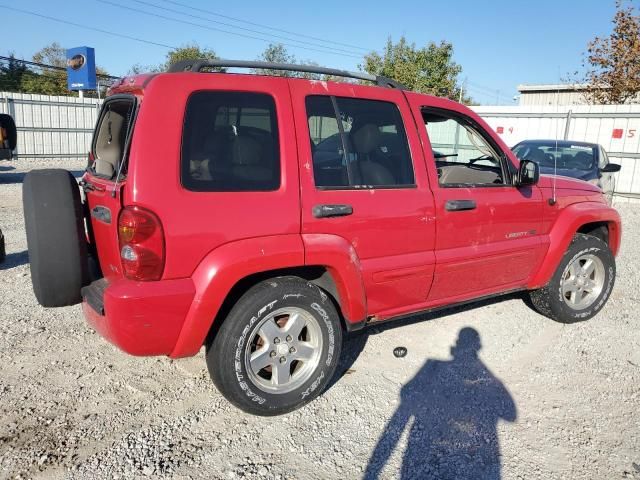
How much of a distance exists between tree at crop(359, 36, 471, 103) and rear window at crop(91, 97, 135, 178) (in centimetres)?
2408

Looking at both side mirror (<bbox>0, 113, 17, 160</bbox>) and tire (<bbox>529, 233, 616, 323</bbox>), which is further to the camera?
tire (<bbox>529, 233, 616, 323</bbox>)

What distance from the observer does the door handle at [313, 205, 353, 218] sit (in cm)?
299

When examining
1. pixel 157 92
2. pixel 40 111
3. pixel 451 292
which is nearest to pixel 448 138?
pixel 451 292

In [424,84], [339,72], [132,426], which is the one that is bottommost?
[132,426]

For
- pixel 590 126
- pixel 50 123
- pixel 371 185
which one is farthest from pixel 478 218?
pixel 50 123

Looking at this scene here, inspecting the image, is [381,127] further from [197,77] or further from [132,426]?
[132,426]

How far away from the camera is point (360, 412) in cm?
318

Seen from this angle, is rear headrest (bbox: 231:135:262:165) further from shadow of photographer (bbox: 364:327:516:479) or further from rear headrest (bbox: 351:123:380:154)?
shadow of photographer (bbox: 364:327:516:479)

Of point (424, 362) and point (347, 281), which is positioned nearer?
point (347, 281)

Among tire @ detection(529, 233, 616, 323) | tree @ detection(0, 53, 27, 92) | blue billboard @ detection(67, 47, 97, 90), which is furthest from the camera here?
tree @ detection(0, 53, 27, 92)

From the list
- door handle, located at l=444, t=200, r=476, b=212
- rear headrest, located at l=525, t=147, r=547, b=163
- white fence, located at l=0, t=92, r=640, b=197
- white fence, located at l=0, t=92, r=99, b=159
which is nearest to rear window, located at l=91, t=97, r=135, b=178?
door handle, located at l=444, t=200, r=476, b=212

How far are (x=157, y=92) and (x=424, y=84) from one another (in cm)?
2563

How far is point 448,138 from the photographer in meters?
9.21

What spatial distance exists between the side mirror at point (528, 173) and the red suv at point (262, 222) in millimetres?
15
